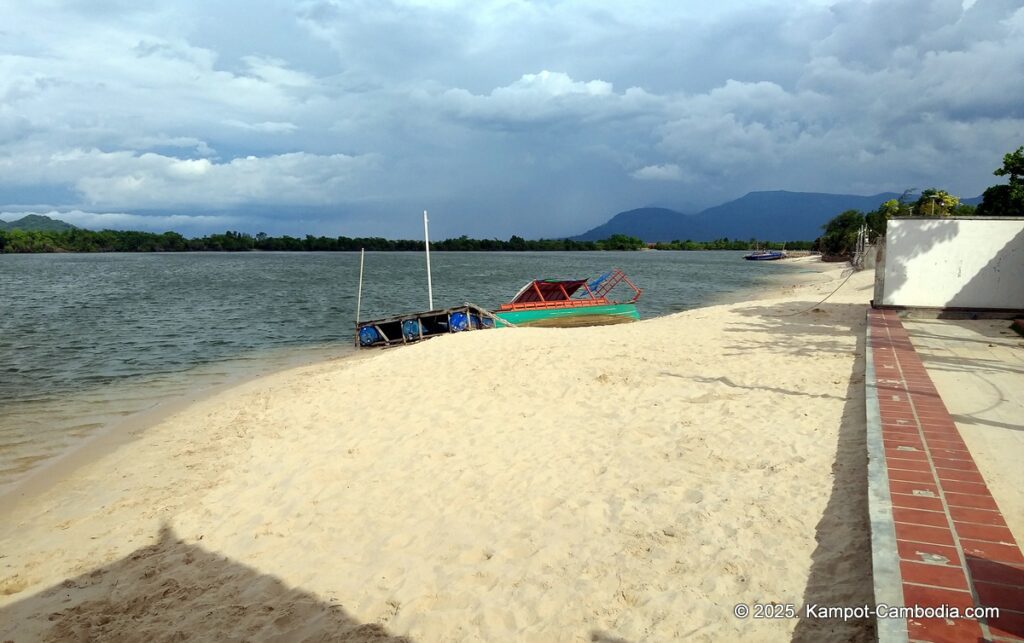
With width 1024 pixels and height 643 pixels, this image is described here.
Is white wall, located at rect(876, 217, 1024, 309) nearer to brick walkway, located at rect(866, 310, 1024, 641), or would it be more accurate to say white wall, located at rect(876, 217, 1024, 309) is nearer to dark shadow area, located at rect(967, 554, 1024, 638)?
brick walkway, located at rect(866, 310, 1024, 641)

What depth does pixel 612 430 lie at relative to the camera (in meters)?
6.88

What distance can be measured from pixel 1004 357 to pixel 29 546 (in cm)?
1279

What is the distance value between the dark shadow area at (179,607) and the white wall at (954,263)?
14.1 meters

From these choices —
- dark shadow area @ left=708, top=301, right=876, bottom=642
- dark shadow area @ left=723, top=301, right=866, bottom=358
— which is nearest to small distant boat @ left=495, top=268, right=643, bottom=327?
dark shadow area @ left=723, top=301, right=866, bottom=358

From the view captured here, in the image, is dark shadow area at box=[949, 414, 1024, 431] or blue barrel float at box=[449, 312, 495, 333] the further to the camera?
blue barrel float at box=[449, 312, 495, 333]

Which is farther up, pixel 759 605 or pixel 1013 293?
pixel 1013 293

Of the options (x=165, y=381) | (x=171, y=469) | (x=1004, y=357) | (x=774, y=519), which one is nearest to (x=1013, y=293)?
(x=1004, y=357)

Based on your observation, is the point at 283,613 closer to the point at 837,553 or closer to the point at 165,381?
the point at 837,553

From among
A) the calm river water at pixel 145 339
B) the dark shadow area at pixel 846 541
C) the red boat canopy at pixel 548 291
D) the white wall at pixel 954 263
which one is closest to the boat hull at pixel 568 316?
the red boat canopy at pixel 548 291

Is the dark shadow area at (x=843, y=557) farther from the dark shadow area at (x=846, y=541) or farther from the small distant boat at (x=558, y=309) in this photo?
the small distant boat at (x=558, y=309)

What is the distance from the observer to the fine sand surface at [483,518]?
379 centimetres

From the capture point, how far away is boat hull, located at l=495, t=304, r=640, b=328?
21.3 metres

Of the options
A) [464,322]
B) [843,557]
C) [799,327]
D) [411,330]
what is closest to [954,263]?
[799,327]

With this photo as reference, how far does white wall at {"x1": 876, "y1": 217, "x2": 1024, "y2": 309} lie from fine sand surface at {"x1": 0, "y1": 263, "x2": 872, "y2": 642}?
546cm
